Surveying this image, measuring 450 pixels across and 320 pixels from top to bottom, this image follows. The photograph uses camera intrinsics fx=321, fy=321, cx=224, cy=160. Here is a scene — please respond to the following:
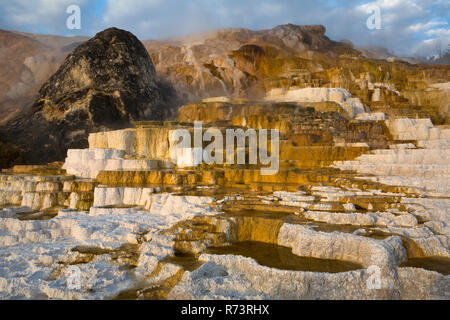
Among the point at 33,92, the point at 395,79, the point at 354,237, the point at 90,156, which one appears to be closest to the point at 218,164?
the point at 90,156

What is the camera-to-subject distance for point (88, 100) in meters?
20.2

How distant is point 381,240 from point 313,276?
50.8 inches

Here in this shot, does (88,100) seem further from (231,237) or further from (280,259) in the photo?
(280,259)

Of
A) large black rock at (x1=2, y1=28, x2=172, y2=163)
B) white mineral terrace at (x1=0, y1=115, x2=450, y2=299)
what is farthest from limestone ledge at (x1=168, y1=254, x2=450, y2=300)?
large black rock at (x1=2, y1=28, x2=172, y2=163)

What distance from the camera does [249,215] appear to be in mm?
5664

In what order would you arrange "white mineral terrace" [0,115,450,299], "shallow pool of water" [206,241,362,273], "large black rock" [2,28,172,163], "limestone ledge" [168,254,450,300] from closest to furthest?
"limestone ledge" [168,254,450,300] < "white mineral terrace" [0,115,450,299] < "shallow pool of water" [206,241,362,273] < "large black rock" [2,28,172,163]

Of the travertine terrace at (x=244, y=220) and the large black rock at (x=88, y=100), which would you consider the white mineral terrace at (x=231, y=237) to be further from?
the large black rock at (x=88, y=100)

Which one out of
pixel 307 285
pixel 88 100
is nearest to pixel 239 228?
pixel 307 285

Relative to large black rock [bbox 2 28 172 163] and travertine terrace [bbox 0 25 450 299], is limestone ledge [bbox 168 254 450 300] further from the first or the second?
large black rock [bbox 2 28 172 163]

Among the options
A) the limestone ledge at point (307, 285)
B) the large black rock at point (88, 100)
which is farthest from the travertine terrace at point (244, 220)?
the large black rock at point (88, 100)

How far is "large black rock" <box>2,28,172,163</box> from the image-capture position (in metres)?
19.7

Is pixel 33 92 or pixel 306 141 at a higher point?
pixel 33 92

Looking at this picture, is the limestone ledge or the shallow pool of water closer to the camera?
the limestone ledge

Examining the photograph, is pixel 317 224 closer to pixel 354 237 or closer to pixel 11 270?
pixel 354 237
